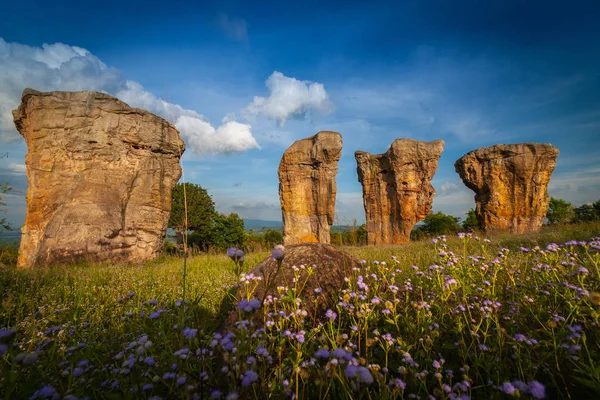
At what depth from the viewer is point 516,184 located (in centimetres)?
1816

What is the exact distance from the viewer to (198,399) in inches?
50.1

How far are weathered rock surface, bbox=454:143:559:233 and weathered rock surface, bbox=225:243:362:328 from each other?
19.3m

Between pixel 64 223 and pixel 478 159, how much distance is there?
23701 mm

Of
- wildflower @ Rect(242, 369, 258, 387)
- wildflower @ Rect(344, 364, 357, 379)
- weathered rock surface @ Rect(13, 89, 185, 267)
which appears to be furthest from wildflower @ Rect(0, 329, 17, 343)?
weathered rock surface @ Rect(13, 89, 185, 267)

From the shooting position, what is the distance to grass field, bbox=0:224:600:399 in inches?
54.1

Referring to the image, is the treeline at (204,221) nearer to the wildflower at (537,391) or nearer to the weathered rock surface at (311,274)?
the weathered rock surface at (311,274)

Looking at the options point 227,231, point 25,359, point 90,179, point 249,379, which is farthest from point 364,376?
point 227,231

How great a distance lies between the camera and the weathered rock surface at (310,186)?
16.1m

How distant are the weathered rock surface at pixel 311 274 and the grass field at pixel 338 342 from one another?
0.48 feet

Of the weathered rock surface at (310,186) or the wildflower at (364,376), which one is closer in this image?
the wildflower at (364,376)

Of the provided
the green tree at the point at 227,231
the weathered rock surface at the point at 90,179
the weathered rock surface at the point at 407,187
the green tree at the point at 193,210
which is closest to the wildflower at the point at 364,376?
the weathered rock surface at the point at 90,179

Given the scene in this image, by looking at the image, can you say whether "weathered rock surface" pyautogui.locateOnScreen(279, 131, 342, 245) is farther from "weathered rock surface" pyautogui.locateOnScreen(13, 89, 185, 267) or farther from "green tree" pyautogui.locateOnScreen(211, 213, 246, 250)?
"green tree" pyautogui.locateOnScreen(211, 213, 246, 250)

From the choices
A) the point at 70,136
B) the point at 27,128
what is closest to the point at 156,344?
the point at 70,136

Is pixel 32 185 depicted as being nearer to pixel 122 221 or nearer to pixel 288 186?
pixel 122 221
